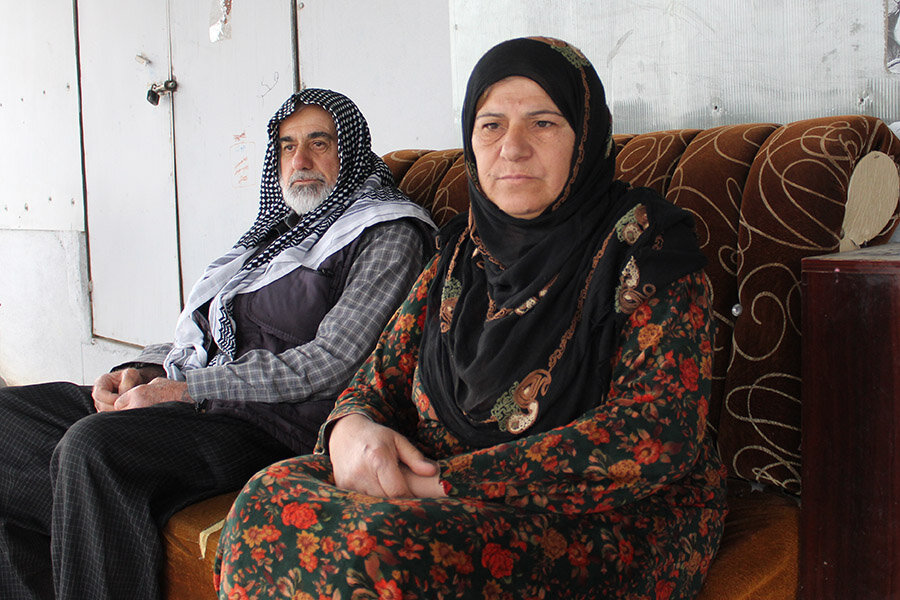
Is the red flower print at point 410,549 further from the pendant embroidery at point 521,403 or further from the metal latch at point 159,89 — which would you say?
the metal latch at point 159,89

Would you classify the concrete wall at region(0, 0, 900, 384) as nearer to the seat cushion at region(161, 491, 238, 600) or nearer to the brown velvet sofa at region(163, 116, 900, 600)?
the brown velvet sofa at region(163, 116, 900, 600)

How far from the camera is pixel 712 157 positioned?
1.58m

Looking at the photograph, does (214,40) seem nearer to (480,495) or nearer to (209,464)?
(209,464)

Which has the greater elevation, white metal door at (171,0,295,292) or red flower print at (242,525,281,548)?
white metal door at (171,0,295,292)

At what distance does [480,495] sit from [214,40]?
2.77m

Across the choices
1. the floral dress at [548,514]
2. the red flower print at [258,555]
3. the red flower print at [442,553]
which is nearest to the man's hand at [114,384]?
the floral dress at [548,514]

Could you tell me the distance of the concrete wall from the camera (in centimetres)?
168

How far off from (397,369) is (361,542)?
55 centimetres

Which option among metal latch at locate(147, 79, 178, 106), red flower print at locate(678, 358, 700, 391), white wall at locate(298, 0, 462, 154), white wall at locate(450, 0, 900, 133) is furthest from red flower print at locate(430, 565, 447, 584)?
metal latch at locate(147, 79, 178, 106)

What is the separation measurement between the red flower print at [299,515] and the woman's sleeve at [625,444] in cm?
19

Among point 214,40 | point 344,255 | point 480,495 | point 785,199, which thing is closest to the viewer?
point 480,495

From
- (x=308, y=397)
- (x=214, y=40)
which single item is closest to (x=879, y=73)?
(x=308, y=397)

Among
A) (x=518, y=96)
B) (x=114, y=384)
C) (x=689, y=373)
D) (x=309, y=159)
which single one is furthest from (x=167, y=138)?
(x=689, y=373)

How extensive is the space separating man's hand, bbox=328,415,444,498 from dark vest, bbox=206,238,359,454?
0.49m
